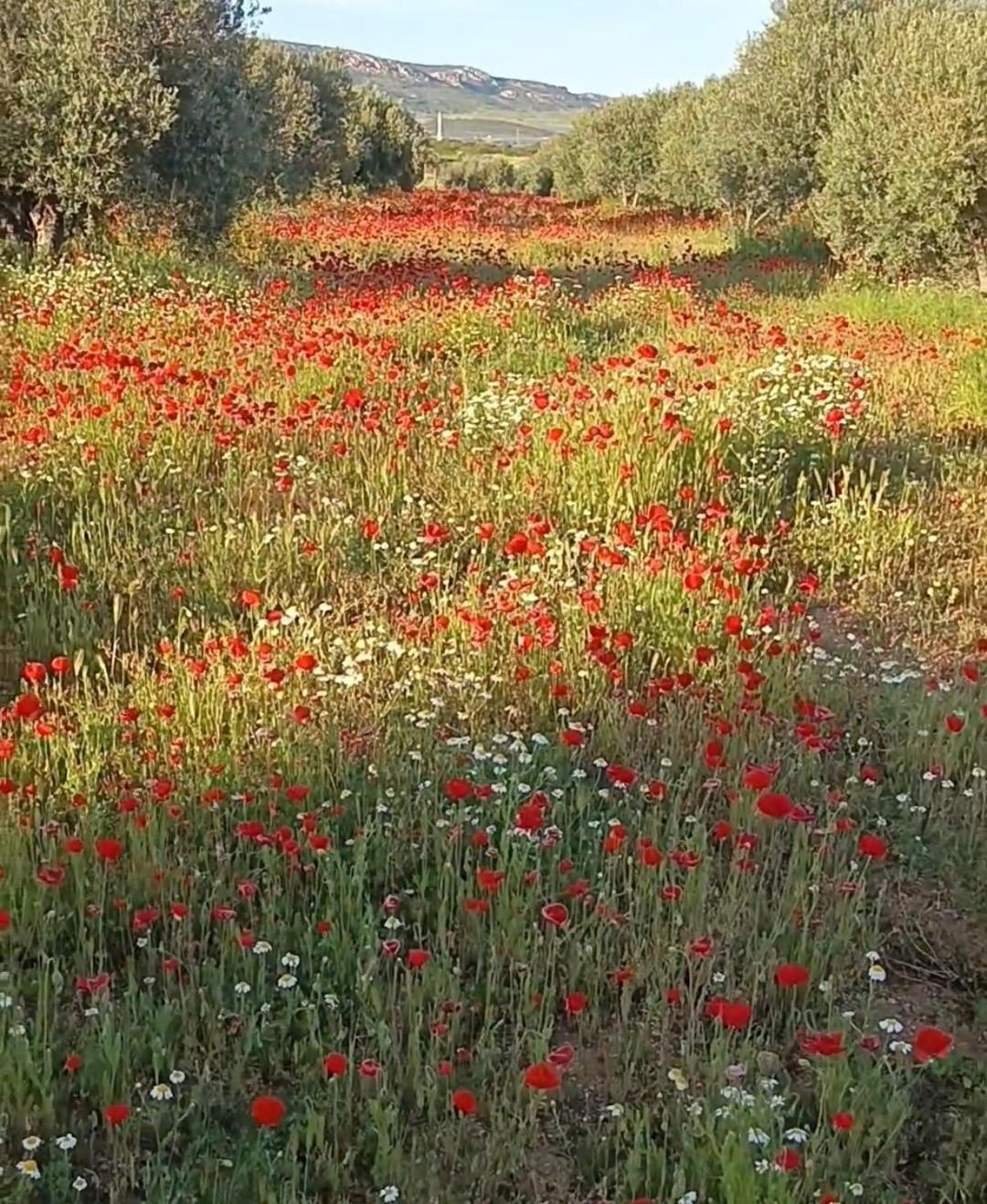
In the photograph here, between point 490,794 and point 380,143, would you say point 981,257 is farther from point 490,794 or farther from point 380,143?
point 380,143

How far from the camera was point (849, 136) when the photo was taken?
1502 cm

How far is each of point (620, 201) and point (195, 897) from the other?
114 feet

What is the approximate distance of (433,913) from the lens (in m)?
3.20

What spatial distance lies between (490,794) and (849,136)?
13.8 metres

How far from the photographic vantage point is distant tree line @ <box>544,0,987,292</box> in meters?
13.8

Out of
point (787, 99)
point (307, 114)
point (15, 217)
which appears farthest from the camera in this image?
point (307, 114)

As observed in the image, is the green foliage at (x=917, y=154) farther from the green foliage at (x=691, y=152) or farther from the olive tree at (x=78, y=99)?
the olive tree at (x=78, y=99)

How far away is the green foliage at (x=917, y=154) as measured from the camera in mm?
13555

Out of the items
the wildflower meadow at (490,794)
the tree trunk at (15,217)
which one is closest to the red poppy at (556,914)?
the wildflower meadow at (490,794)

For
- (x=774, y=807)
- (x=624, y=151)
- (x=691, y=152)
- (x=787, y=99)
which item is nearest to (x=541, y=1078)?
(x=774, y=807)

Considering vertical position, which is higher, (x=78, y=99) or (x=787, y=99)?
(x=787, y=99)

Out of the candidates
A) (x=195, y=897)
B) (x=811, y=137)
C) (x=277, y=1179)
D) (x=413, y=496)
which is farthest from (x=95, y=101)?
Result: (x=811, y=137)

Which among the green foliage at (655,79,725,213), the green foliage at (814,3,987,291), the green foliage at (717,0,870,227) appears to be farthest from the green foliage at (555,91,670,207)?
the green foliage at (814,3,987,291)

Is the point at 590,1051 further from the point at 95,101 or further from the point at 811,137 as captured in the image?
the point at 811,137
